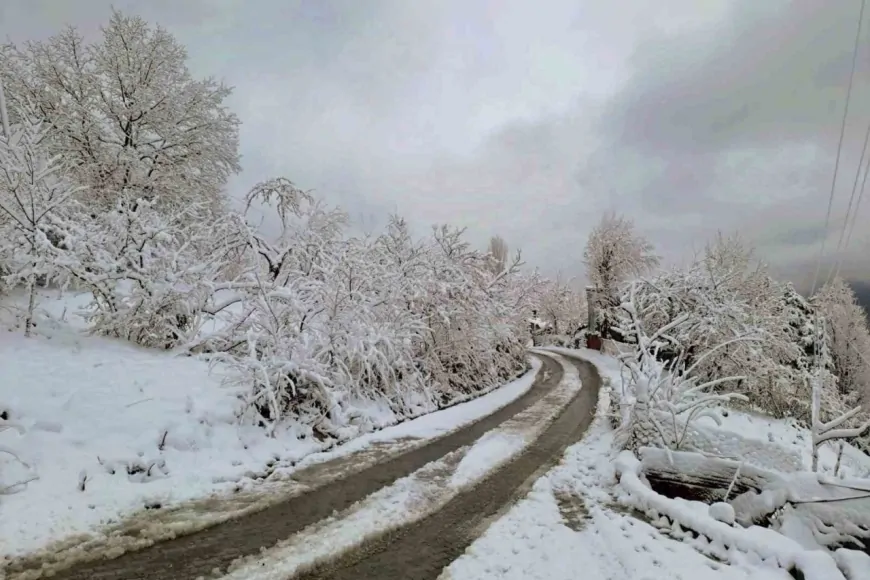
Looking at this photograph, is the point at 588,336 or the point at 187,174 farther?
the point at 588,336

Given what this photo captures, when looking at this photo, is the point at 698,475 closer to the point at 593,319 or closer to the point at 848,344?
the point at 848,344

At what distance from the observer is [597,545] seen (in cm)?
478

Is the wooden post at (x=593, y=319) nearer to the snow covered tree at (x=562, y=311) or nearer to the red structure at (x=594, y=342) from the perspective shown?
the red structure at (x=594, y=342)

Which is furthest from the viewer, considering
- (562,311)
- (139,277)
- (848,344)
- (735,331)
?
(562,311)

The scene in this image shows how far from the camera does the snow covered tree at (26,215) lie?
758cm

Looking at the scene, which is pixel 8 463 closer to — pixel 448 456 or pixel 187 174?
pixel 448 456

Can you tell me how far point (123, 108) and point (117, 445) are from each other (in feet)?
44.9

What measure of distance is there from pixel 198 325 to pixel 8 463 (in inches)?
178

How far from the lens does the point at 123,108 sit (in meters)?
15.0

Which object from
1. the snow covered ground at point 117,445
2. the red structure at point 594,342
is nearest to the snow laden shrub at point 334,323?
the snow covered ground at point 117,445

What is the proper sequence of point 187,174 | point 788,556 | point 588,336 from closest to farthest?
point 788,556, point 187,174, point 588,336

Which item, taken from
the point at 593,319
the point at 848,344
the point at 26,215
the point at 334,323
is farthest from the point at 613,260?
the point at 26,215

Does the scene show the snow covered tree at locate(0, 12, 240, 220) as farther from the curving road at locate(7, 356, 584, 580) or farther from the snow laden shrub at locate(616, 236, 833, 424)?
the snow laden shrub at locate(616, 236, 833, 424)

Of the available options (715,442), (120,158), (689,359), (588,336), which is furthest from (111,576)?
(588,336)
